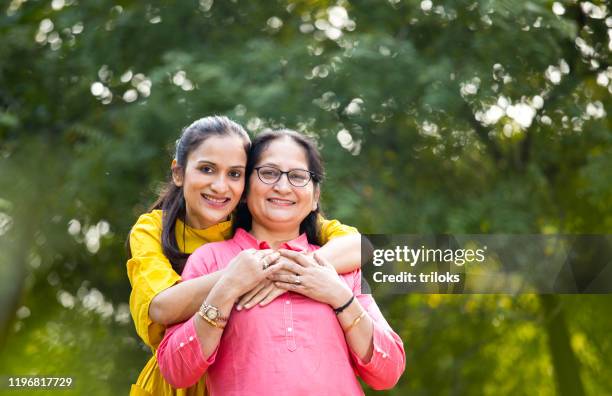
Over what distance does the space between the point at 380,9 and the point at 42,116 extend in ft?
7.67

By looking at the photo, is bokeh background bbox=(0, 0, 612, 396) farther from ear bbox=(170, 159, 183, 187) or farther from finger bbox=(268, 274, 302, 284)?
finger bbox=(268, 274, 302, 284)

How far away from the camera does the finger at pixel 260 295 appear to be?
83.4 inches

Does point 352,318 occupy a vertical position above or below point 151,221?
above

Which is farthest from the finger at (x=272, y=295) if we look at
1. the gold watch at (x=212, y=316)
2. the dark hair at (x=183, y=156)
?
the dark hair at (x=183, y=156)

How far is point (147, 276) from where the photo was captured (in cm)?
236

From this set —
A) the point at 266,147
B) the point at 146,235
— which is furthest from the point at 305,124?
the point at 266,147

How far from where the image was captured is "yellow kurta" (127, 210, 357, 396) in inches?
91.6

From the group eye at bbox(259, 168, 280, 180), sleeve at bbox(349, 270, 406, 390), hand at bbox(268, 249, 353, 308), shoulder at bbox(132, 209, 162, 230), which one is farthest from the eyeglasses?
shoulder at bbox(132, 209, 162, 230)

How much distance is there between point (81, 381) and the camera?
6008mm

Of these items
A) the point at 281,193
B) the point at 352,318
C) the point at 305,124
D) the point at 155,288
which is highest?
the point at 281,193

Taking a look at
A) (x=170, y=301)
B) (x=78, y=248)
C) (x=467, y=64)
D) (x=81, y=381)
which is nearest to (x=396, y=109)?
(x=467, y=64)

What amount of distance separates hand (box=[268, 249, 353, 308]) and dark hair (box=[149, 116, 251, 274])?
0.43m

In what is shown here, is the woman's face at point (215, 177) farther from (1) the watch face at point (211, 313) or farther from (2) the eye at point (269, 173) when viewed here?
(1) the watch face at point (211, 313)

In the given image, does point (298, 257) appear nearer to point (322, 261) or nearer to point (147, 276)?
point (322, 261)
